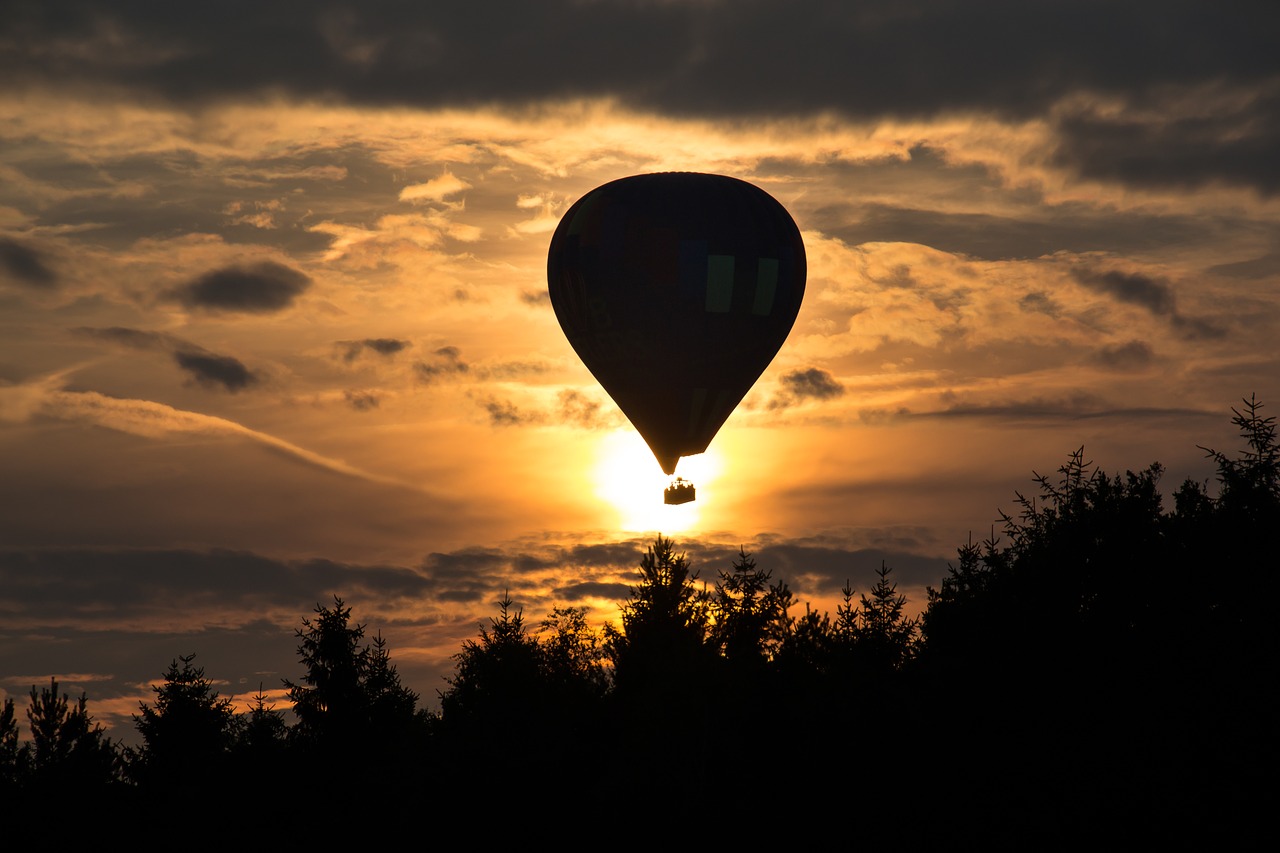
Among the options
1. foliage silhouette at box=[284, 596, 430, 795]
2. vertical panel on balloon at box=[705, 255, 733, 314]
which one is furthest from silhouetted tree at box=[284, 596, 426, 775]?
vertical panel on balloon at box=[705, 255, 733, 314]

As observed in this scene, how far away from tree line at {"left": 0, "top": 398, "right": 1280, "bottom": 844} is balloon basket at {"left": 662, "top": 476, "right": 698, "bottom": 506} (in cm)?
249

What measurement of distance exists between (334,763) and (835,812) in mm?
25246

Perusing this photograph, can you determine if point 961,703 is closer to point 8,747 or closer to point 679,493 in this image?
point 679,493

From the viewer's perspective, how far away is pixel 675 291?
5406cm

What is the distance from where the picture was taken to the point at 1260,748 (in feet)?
109

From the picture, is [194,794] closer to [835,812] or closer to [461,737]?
[461,737]

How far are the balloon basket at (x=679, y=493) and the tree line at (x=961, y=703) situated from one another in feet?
8.17

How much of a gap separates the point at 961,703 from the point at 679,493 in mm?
18235

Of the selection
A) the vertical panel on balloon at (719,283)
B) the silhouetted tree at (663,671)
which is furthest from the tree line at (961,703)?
the vertical panel on balloon at (719,283)

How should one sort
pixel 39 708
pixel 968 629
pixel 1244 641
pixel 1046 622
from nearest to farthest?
pixel 1244 641, pixel 1046 622, pixel 968 629, pixel 39 708

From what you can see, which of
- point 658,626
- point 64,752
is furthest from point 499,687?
point 64,752

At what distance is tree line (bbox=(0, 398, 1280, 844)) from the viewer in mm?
34250

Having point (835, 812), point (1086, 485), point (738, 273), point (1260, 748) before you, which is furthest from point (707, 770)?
point (738, 273)

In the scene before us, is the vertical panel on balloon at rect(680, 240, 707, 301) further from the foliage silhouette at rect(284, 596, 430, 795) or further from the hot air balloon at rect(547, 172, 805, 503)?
the foliage silhouette at rect(284, 596, 430, 795)
